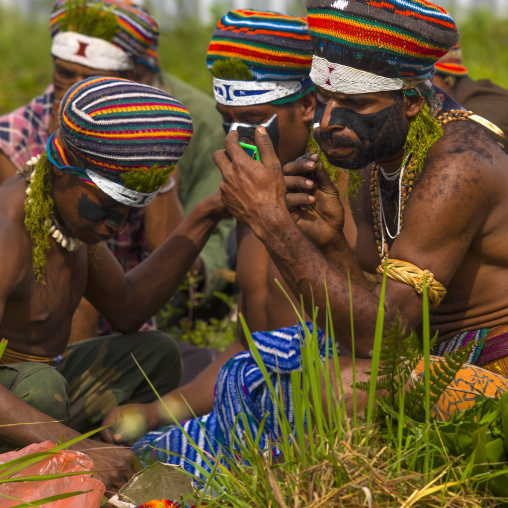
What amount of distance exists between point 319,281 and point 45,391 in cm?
123

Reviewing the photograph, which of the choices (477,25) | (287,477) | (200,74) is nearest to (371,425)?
(287,477)

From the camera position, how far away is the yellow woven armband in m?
2.73

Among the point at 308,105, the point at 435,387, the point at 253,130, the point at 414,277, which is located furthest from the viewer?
the point at 308,105

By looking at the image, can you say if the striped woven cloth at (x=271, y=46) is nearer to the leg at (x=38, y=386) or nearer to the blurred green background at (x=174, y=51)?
the leg at (x=38, y=386)

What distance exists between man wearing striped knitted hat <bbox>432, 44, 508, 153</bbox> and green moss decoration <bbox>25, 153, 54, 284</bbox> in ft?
9.99

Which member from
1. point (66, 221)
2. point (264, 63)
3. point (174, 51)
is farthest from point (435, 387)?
point (174, 51)

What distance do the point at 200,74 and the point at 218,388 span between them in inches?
295

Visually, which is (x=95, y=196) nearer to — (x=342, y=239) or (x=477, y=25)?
(x=342, y=239)

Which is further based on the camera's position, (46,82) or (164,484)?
(46,82)

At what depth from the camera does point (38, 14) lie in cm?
1259

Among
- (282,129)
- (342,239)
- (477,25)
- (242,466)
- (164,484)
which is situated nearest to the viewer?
(242,466)

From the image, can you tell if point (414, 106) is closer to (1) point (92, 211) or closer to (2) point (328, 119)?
(2) point (328, 119)

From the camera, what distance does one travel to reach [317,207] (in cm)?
299

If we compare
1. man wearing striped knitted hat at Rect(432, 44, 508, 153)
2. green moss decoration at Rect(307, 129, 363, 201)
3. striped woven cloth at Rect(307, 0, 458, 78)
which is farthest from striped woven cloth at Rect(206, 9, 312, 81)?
man wearing striped knitted hat at Rect(432, 44, 508, 153)
